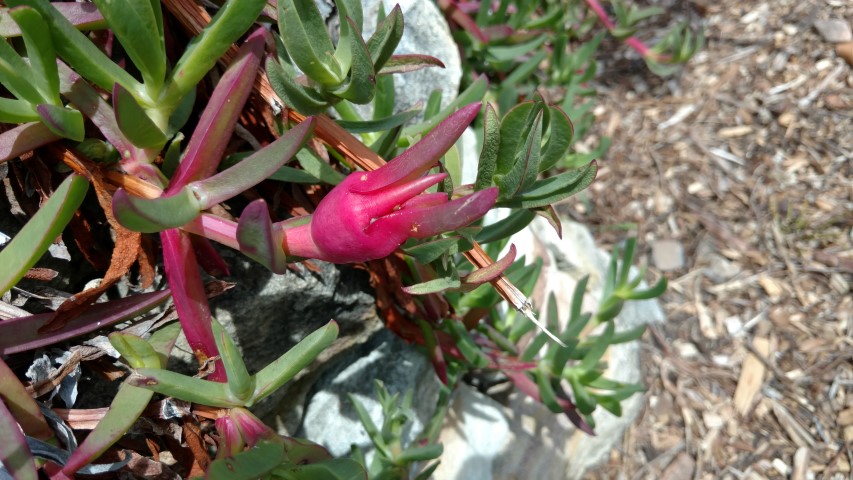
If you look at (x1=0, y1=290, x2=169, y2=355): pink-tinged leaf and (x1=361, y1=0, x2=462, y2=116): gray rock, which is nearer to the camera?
(x1=0, y1=290, x2=169, y2=355): pink-tinged leaf

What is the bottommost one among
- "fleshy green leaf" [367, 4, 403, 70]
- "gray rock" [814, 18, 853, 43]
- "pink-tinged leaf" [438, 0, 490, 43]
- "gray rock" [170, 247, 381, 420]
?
"gray rock" [814, 18, 853, 43]

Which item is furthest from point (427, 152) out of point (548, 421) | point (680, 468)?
point (680, 468)

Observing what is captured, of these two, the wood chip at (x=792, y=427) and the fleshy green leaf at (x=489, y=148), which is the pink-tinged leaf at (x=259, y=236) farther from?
the wood chip at (x=792, y=427)

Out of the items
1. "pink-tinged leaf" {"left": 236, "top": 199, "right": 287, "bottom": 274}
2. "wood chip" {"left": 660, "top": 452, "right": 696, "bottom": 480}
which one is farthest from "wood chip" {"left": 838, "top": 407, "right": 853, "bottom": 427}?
"pink-tinged leaf" {"left": 236, "top": 199, "right": 287, "bottom": 274}

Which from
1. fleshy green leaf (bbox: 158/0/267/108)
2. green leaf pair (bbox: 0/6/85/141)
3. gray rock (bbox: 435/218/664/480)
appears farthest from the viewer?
gray rock (bbox: 435/218/664/480)

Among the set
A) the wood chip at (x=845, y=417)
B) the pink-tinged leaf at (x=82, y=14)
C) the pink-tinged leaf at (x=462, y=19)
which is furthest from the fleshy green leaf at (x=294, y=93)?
the wood chip at (x=845, y=417)

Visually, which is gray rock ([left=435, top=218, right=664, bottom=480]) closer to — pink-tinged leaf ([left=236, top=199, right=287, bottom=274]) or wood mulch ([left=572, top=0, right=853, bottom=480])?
wood mulch ([left=572, top=0, right=853, bottom=480])

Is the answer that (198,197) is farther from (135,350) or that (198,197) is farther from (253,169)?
(135,350)

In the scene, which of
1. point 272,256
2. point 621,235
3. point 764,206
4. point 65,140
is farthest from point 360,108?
point 764,206
